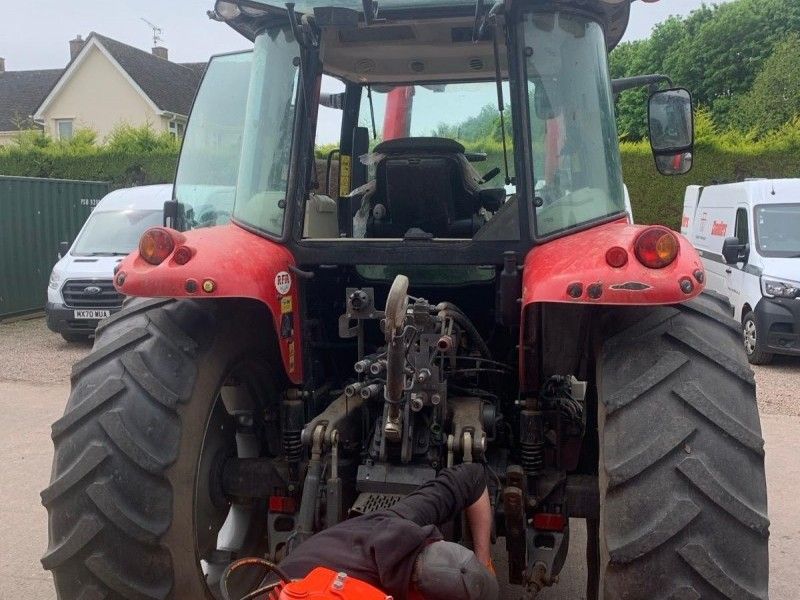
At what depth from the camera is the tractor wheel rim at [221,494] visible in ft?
10.6

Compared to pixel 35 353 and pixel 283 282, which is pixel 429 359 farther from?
pixel 35 353

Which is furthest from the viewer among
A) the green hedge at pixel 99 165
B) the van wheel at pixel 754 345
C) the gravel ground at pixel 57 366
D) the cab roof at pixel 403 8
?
the green hedge at pixel 99 165

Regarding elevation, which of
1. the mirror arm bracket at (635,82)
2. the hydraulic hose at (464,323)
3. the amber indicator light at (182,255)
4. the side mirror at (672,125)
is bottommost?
the hydraulic hose at (464,323)

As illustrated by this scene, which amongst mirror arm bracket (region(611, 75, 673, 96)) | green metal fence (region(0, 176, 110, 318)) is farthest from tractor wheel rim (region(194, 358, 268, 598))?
green metal fence (region(0, 176, 110, 318))

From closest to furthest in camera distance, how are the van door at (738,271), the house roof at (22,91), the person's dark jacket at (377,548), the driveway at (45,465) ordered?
the person's dark jacket at (377,548)
the driveway at (45,465)
the van door at (738,271)
the house roof at (22,91)

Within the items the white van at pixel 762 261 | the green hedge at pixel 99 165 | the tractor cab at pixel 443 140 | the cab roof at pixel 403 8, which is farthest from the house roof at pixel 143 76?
the cab roof at pixel 403 8

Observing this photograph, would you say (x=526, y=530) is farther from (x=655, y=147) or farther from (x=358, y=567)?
(x=655, y=147)

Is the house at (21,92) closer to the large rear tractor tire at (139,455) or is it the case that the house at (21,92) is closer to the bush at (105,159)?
the bush at (105,159)

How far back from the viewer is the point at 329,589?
1.86 metres

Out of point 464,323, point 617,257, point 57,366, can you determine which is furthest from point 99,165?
point 617,257

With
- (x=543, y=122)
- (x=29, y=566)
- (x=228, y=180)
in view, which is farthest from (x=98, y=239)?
(x=543, y=122)

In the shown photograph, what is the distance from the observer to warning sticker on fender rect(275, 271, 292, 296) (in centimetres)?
314

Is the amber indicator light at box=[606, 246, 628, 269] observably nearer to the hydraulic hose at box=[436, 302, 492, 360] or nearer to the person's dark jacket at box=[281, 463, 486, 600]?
the hydraulic hose at box=[436, 302, 492, 360]

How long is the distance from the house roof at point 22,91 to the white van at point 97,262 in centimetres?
2932
